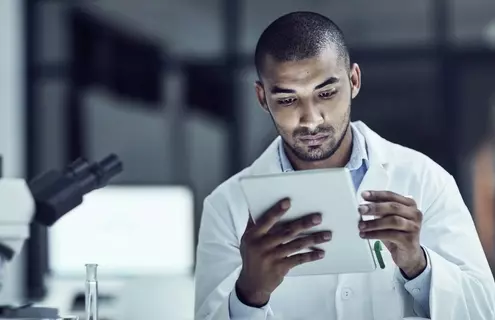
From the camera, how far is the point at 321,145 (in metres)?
1.75

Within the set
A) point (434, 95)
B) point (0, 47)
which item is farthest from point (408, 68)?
point (0, 47)

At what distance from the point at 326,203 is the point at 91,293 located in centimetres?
44

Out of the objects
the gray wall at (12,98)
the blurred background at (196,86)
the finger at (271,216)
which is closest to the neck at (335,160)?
the finger at (271,216)

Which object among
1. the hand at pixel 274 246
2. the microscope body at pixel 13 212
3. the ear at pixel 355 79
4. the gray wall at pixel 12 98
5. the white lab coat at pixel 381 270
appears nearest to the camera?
the microscope body at pixel 13 212

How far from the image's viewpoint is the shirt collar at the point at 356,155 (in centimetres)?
185

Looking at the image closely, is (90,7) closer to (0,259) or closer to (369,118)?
(369,118)

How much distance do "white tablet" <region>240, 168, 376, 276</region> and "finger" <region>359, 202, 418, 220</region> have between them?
17 millimetres

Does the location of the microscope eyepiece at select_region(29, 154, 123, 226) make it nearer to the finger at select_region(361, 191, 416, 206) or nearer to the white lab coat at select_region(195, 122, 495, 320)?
the white lab coat at select_region(195, 122, 495, 320)

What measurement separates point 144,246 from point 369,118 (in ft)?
6.01

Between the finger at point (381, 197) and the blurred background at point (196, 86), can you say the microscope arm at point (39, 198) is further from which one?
the blurred background at point (196, 86)

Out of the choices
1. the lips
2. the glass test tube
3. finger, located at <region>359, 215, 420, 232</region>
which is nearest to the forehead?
the lips

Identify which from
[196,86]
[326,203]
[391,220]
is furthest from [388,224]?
[196,86]

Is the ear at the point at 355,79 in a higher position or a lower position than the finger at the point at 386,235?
higher

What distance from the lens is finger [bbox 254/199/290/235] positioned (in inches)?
59.1
